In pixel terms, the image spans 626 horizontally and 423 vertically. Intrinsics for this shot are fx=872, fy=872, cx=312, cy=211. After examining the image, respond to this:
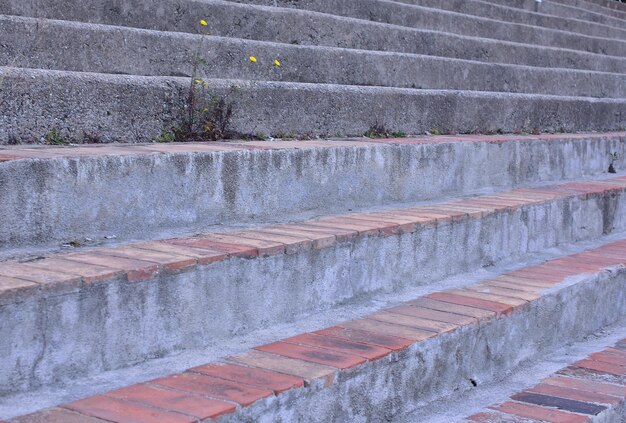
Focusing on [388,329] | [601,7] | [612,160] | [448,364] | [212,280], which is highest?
[601,7]

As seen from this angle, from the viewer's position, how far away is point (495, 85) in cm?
578

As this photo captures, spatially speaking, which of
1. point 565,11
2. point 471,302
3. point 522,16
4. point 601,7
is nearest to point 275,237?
point 471,302

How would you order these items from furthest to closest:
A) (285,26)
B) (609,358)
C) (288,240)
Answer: (285,26), (609,358), (288,240)

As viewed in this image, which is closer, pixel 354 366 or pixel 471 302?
pixel 354 366

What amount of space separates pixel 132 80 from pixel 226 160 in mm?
590

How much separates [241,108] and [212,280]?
1411 millimetres

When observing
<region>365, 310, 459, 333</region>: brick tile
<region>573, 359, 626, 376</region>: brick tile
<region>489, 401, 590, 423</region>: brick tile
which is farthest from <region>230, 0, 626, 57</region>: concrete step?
<region>489, 401, 590, 423</region>: brick tile

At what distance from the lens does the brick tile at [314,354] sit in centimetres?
212

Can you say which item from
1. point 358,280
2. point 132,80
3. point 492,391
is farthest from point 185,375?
point 132,80

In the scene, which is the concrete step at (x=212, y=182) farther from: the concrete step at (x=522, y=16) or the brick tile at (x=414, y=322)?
the concrete step at (x=522, y=16)

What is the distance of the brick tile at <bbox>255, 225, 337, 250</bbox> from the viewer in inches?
100

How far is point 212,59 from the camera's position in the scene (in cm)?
372

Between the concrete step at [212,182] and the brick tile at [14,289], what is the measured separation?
338 millimetres

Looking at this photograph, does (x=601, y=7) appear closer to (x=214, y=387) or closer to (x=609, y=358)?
(x=609, y=358)
